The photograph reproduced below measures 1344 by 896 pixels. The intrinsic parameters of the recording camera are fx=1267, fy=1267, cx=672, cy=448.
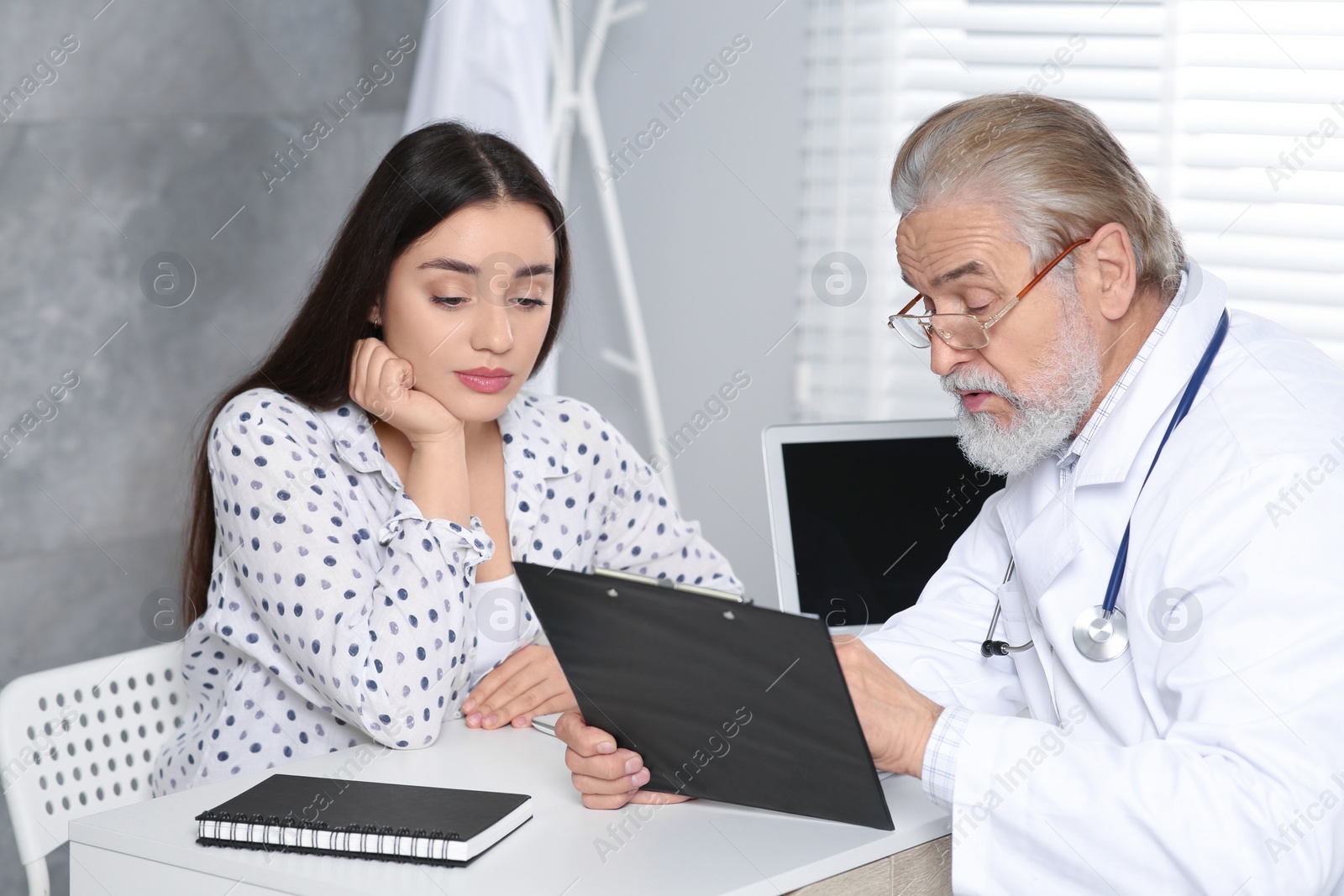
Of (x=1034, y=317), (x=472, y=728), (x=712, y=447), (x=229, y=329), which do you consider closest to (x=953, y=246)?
(x=1034, y=317)

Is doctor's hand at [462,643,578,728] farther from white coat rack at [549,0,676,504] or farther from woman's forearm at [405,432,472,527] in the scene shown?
white coat rack at [549,0,676,504]

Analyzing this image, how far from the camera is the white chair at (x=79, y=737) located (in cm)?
148

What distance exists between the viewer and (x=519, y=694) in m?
1.55

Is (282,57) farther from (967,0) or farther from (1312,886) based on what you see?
(1312,886)

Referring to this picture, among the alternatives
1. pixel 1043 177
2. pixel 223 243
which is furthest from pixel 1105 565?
pixel 223 243

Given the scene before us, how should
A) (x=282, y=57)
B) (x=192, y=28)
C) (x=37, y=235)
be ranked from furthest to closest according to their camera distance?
(x=282, y=57) → (x=192, y=28) → (x=37, y=235)

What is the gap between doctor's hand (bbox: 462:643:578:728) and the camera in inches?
60.1

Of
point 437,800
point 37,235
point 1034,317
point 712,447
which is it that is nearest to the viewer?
point 437,800

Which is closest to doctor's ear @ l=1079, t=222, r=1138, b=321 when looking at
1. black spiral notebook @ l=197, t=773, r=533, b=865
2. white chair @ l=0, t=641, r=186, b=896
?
black spiral notebook @ l=197, t=773, r=533, b=865

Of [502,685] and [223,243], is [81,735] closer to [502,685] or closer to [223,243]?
[502,685]

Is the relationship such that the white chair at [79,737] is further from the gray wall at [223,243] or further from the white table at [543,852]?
the gray wall at [223,243]

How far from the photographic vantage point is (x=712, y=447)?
116 inches

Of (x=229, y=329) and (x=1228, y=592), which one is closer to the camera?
(x=1228, y=592)

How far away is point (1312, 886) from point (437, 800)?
2.48 ft
